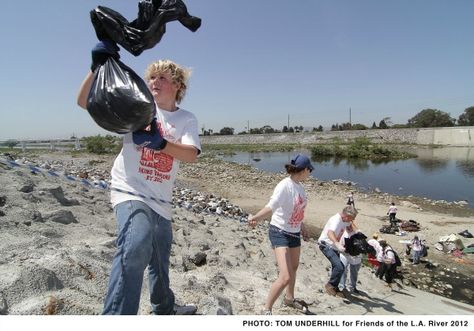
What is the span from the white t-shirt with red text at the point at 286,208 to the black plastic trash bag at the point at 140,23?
6.99 ft

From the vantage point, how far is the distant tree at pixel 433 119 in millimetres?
85250

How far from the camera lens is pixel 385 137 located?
67.1 metres

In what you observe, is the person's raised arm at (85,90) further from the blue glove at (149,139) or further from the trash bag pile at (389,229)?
the trash bag pile at (389,229)

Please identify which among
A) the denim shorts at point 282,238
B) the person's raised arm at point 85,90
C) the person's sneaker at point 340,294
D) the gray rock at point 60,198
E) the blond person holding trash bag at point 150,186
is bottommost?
the person's sneaker at point 340,294

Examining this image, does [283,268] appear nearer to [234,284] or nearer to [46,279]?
[234,284]

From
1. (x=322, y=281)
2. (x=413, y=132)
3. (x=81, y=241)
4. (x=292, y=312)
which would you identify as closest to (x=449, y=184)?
(x=322, y=281)

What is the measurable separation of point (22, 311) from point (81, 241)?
1.72 m

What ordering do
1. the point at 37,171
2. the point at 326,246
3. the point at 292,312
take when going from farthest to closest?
1. the point at 37,171
2. the point at 326,246
3. the point at 292,312

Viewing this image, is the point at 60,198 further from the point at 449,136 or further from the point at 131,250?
the point at 449,136

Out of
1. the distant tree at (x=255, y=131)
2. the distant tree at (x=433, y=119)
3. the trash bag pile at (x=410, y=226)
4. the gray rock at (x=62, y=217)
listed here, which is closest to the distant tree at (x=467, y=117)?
the distant tree at (x=433, y=119)

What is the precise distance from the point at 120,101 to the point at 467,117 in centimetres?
10159

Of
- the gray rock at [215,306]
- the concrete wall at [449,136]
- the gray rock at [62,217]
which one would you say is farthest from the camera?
the concrete wall at [449,136]

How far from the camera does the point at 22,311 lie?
2.40m
